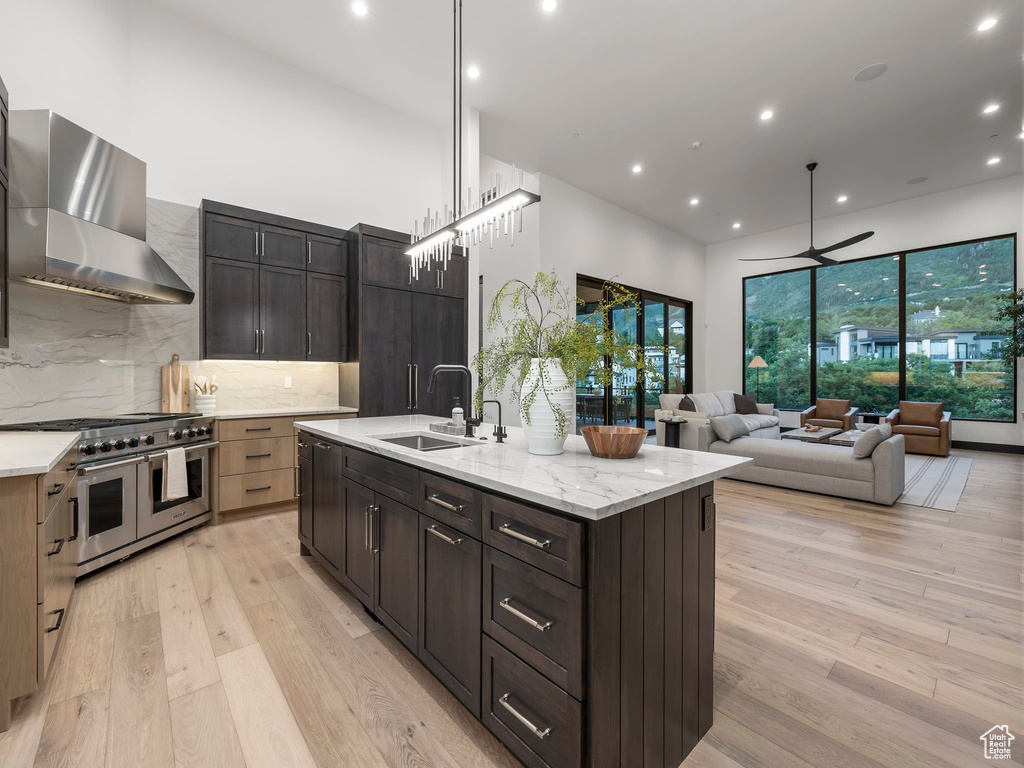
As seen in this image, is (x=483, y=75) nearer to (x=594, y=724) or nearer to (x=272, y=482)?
(x=272, y=482)

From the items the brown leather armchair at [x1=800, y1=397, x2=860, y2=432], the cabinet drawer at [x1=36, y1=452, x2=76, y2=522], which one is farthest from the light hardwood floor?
the brown leather armchair at [x1=800, y1=397, x2=860, y2=432]

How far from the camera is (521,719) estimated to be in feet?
4.18

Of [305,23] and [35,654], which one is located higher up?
[305,23]

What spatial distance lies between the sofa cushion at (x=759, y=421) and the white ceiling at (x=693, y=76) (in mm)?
3529

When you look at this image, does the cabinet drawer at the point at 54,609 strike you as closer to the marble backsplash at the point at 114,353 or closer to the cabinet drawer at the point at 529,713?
the marble backsplash at the point at 114,353

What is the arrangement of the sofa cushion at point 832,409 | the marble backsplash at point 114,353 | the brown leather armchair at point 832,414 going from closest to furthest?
the marble backsplash at point 114,353, the brown leather armchair at point 832,414, the sofa cushion at point 832,409

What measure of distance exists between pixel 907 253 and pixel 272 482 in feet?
31.4

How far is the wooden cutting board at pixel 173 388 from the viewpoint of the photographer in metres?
3.61

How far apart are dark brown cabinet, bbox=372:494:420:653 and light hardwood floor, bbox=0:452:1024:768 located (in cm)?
18

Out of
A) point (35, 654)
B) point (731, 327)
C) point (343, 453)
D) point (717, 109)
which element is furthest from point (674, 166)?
point (35, 654)

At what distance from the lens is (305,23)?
A: 3.75 metres

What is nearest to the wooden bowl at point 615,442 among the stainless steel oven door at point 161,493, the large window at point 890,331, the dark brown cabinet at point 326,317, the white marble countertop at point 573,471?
the white marble countertop at point 573,471

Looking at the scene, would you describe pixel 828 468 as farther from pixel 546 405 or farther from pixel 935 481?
pixel 546 405

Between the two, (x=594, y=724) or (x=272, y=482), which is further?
(x=272, y=482)
